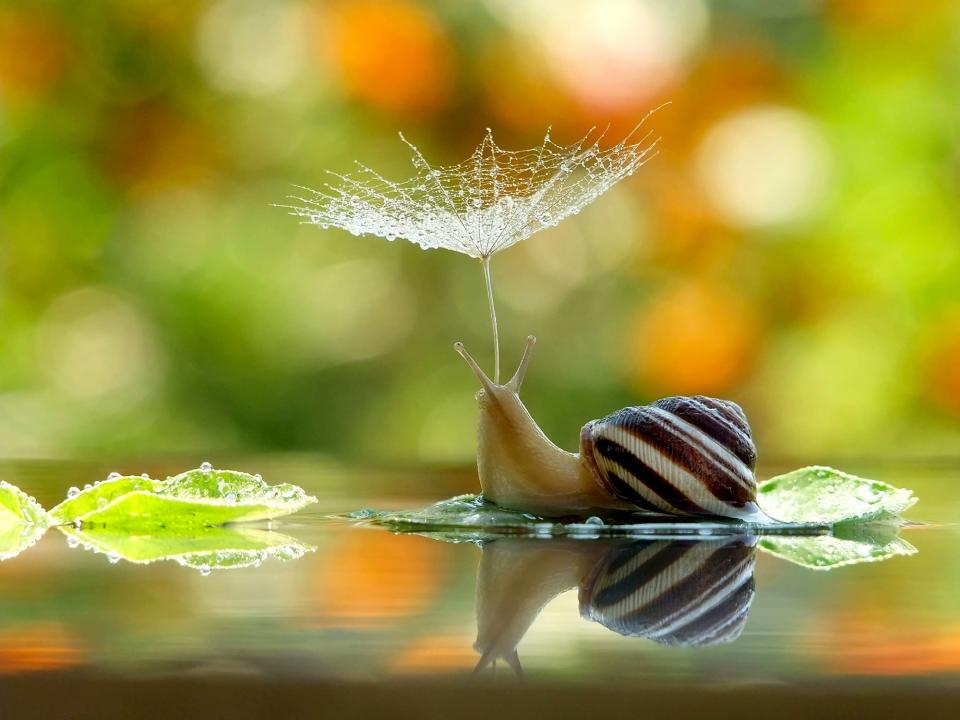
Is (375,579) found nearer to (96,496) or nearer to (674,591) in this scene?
(674,591)

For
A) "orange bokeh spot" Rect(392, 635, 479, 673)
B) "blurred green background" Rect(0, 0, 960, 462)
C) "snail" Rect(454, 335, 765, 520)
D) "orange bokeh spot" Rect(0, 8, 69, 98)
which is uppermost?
"orange bokeh spot" Rect(0, 8, 69, 98)

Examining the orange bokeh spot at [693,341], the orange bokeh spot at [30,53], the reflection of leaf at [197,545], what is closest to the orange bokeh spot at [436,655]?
the reflection of leaf at [197,545]

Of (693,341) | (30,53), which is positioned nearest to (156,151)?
(30,53)

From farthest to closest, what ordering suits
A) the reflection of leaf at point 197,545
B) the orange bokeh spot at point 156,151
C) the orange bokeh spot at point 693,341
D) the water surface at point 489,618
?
the orange bokeh spot at point 156,151
the orange bokeh spot at point 693,341
the reflection of leaf at point 197,545
the water surface at point 489,618

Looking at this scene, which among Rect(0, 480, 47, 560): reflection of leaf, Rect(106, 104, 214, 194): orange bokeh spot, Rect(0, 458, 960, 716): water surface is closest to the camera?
Rect(0, 458, 960, 716): water surface

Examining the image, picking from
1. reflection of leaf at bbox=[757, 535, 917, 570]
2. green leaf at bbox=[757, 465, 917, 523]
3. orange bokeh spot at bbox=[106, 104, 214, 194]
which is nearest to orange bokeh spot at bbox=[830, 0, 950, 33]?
orange bokeh spot at bbox=[106, 104, 214, 194]

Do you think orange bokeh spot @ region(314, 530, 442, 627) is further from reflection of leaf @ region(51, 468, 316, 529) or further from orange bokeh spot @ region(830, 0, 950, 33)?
orange bokeh spot @ region(830, 0, 950, 33)

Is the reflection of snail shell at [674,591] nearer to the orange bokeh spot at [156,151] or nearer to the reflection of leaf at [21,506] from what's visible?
the reflection of leaf at [21,506]
